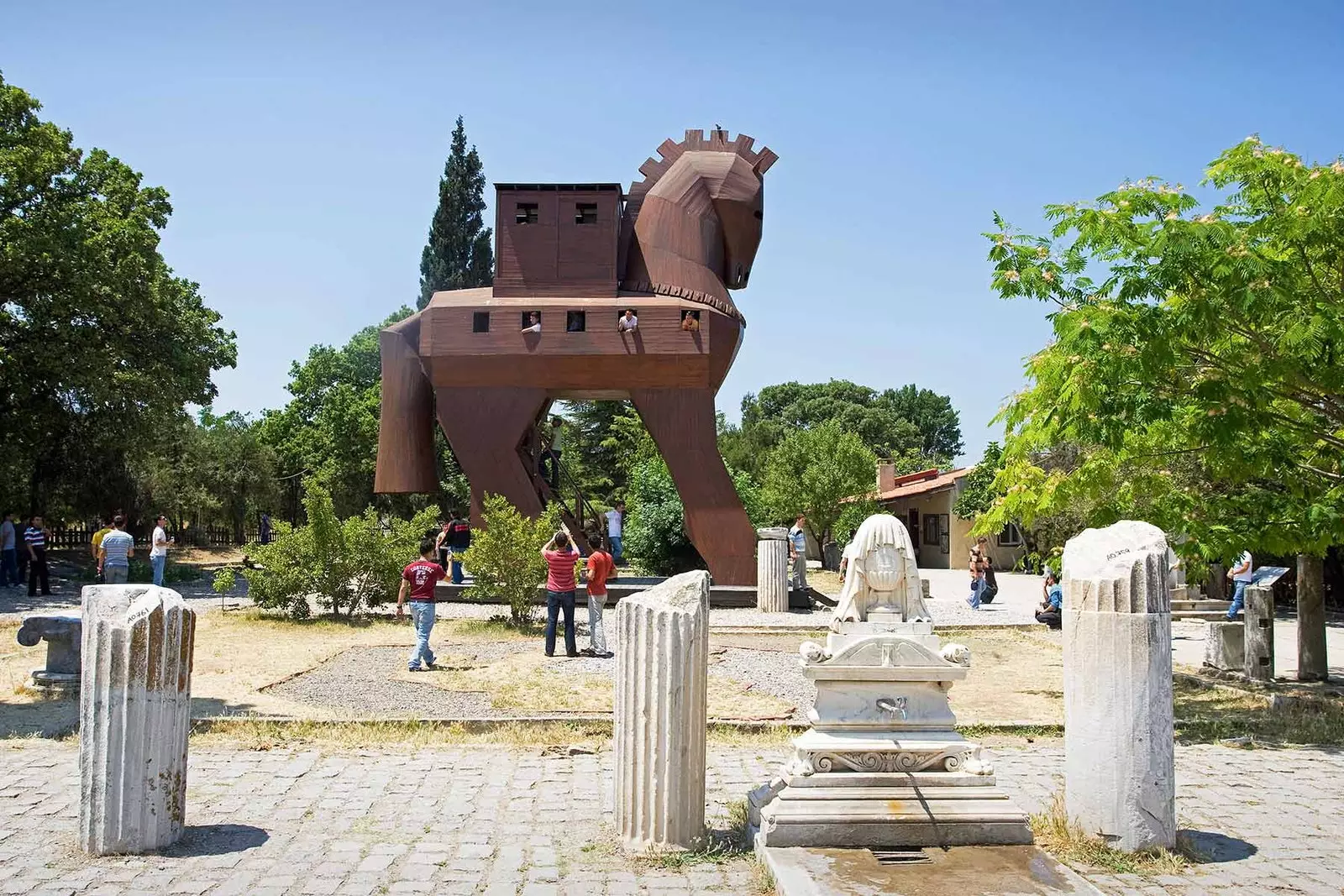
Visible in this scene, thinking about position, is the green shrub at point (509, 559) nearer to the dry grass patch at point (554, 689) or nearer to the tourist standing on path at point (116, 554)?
the dry grass patch at point (554, 689)

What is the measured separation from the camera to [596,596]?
1289 cm

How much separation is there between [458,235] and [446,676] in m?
34.4

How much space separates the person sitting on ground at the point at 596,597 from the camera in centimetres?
1252

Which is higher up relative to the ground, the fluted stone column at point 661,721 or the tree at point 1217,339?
the tree at point 1217,339

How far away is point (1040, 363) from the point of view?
9.97 metres

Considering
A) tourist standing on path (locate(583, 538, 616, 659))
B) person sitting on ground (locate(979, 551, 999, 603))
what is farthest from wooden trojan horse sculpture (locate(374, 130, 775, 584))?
person sitting on ground (locate(979, 551, 999, 603))

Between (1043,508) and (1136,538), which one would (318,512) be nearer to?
(1043,508)

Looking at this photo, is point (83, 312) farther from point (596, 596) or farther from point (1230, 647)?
point (1230, 647)

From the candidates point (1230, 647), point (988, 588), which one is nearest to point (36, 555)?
point (988, 588)

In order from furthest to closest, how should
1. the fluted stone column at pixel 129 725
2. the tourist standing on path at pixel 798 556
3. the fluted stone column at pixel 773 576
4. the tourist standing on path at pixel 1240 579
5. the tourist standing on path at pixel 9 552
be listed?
the tourist standing on path at pixel 9 552 < the tourist standing on path at pixel 798 556 < the fluted stone column at pixel 773 576 < the tourist standing on path at pixel 1240 579 < the fluted stone column at pixel 129 725

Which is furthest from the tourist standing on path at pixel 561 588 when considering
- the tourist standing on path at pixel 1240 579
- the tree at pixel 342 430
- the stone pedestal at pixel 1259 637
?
the tree at pixel 342 430

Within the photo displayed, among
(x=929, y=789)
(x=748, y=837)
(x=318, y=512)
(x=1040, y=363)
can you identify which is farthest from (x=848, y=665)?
(x=318, y=512)

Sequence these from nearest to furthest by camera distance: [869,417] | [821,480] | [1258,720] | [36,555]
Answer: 1. [1258,720]
2. [36,555]
3. [821,480]
4. [869,417]

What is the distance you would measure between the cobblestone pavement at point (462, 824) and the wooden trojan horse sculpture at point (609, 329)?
33.6 feet
